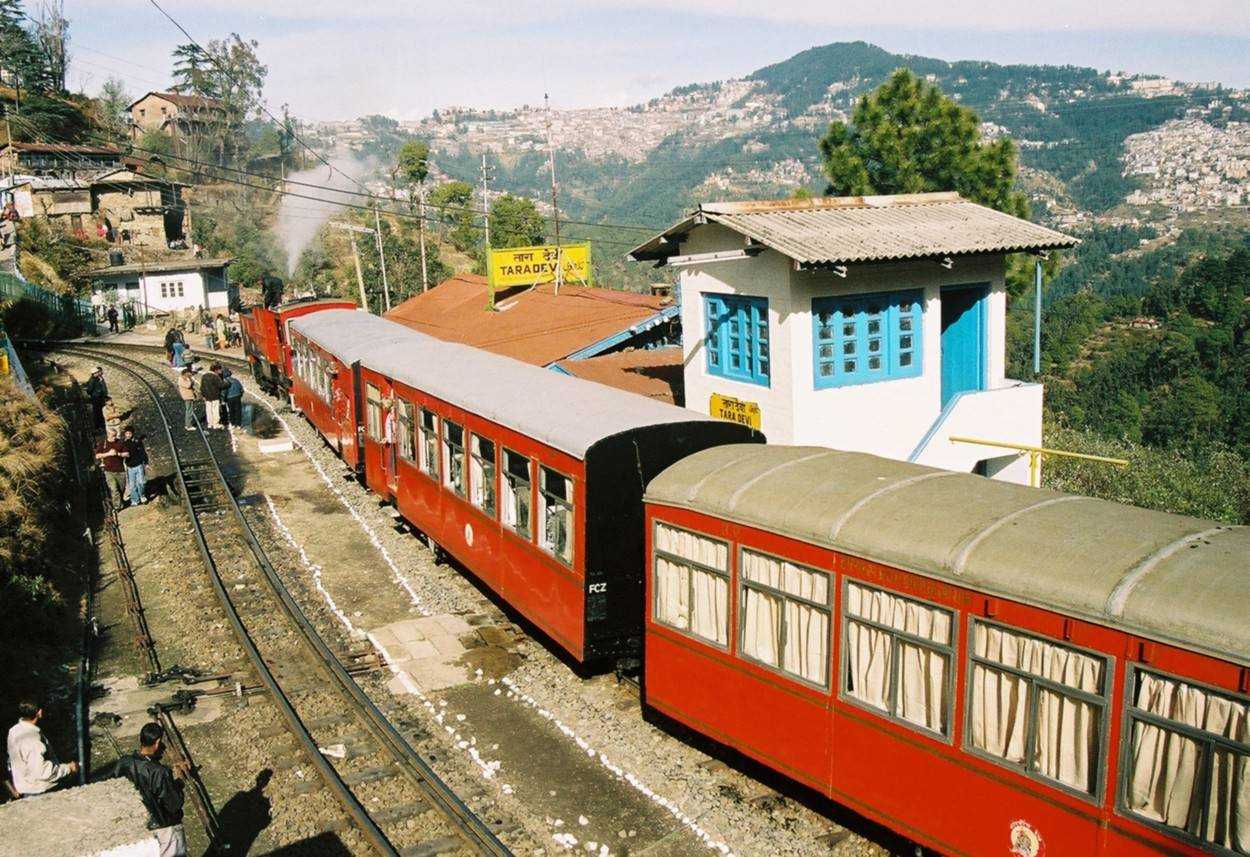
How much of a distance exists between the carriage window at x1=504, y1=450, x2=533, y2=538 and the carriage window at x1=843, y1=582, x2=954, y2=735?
16.0 ft

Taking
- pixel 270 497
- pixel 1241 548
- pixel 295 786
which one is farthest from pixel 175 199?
pixel 1241 548

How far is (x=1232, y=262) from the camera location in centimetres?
6962

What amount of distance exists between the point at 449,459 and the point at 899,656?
830cm

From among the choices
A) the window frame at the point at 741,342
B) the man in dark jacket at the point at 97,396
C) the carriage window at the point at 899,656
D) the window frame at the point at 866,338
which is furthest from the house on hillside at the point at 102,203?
the carriage window at the point at 899,656

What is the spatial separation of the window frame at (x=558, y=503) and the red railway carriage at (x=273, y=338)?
17061mm

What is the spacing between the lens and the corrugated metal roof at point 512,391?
433 inches

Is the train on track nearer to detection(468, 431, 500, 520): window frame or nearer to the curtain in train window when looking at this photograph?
the curtain in train window

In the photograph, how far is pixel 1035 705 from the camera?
6625 mm

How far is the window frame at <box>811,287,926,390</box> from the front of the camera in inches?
619

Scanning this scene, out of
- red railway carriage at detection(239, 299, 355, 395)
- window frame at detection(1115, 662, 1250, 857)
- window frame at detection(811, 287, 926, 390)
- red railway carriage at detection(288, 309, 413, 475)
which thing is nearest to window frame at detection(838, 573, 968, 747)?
window frame at detection(1115, 662, 1250, 857)

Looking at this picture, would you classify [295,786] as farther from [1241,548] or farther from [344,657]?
[1241,548]

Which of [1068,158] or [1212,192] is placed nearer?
[1212,192]

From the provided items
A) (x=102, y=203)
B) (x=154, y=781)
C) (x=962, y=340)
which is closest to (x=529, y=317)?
(x=962, y=340)

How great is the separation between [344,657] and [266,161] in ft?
367
